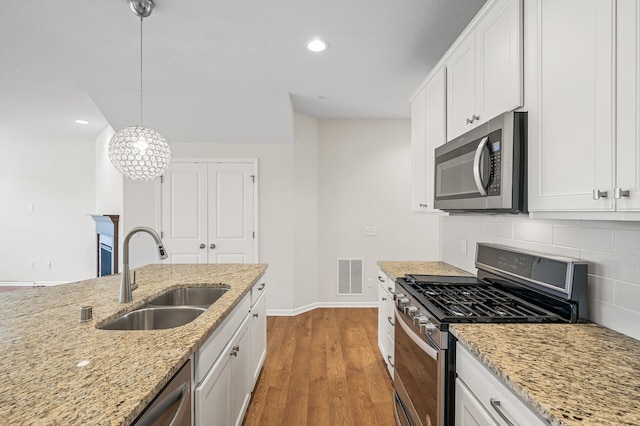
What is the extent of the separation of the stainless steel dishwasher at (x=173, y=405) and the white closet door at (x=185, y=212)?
332 centimetres

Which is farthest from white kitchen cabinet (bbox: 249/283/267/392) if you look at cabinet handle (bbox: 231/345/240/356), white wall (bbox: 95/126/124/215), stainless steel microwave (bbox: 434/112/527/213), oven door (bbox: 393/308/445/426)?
white wall (bbox: 95/126/124/215)

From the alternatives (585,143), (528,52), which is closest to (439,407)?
(585,143)

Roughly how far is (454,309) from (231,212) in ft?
10.9

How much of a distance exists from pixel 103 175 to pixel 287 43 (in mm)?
4437

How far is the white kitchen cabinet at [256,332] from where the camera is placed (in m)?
2.25

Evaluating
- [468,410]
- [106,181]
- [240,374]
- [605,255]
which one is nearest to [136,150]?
[240,374]

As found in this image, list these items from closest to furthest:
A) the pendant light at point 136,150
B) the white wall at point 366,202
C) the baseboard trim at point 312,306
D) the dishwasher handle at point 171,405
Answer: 1. the dishwasher handle at point 171,405
2. the pendant light at point 136,150
3. the baseboard trim at point 312,306
4. the white wall at point 366,202

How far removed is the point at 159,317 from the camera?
1745 millimetres

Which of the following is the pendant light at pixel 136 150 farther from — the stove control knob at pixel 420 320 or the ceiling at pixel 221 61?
the stove control knob at pixel 420 320

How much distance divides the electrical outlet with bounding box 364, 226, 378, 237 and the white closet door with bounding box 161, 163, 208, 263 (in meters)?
2.15

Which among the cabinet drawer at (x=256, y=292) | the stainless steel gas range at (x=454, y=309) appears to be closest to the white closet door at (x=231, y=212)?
the cabinet drawer at (x=256, y=292)

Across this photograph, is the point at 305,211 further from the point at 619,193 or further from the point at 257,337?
the point at 619,193

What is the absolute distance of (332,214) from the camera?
178 inches

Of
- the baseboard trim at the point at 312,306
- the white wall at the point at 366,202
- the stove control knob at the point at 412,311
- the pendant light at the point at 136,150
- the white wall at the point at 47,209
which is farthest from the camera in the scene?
the white wall at the point at 47,209
